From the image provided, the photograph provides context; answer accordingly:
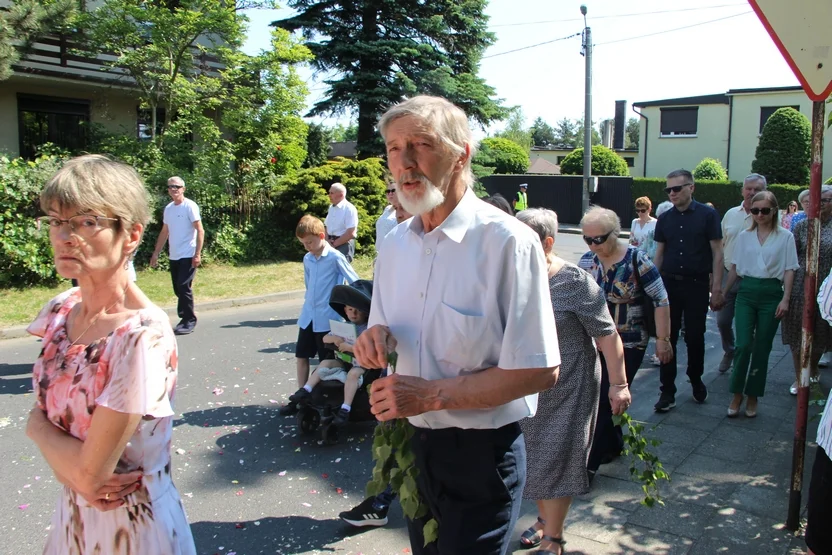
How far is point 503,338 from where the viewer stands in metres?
2.08

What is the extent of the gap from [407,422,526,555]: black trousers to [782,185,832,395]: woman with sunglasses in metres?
4.73

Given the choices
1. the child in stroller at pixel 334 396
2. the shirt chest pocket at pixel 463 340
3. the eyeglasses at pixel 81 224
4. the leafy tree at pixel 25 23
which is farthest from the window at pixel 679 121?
the eyeglasses at pixel 81 224

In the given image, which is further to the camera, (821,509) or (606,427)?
(606,427)

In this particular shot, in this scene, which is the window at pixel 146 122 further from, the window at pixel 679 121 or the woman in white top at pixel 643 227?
the window at pixel 679 121

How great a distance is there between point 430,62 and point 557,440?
19.9m

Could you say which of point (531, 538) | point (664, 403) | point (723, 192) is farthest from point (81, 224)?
point (723, 192)

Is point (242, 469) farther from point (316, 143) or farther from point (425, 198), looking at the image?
point (316, 143)

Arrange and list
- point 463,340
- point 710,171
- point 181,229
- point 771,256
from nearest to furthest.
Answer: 1. point 463,340
2. point 771,256
3. point 181,229
4. point 710,171

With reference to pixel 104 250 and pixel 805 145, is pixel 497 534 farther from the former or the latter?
pixel 805 145

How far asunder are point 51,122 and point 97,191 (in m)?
17.2

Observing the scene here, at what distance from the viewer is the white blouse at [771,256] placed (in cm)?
585

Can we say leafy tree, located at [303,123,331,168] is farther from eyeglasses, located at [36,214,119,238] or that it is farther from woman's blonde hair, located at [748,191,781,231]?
eyeglasses, located at [36,214,119,238]

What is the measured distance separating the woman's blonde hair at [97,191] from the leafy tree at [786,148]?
30.7m

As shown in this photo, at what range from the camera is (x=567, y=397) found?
3648 millimetres
